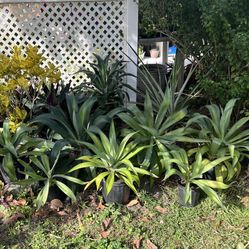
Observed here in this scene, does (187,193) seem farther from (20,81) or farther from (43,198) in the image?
(20,81)

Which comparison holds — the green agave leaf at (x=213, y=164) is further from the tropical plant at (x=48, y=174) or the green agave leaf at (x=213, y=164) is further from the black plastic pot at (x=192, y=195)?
the tropical plant at (x=48, y=174)

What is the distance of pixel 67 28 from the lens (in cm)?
409

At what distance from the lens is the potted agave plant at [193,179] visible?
2582mm

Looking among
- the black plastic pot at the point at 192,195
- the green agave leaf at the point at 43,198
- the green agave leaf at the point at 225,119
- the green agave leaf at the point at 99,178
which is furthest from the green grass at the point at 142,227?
the green agave leaf at the point at 225,119

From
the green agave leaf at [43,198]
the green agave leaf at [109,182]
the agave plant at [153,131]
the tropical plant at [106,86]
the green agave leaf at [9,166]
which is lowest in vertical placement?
the green agave leaf at [43,198]

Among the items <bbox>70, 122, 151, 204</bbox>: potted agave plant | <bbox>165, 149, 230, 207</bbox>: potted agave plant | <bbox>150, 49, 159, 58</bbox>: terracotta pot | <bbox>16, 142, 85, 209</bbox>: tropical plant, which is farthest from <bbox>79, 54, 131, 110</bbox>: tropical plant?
<bbox>150, 49, 159, 58</bbox>: terracotta pot

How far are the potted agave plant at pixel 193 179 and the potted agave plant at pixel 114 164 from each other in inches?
10.1

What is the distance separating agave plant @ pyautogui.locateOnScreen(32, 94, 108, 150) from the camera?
9.36 ft

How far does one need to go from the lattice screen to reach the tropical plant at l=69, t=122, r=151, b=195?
172cm

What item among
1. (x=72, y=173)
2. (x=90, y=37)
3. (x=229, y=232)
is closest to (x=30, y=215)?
(x=72, y=173)

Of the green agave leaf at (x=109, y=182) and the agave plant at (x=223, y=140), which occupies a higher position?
the agave plant at (x=223, y=140)

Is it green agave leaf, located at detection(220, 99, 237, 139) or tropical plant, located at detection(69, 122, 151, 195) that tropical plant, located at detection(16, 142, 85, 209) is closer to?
tropical plant, located at detection(69, 122, 151, 195)

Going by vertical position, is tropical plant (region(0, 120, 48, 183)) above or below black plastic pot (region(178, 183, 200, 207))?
above

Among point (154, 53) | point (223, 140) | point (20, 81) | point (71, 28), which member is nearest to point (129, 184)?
point (223, 140)
